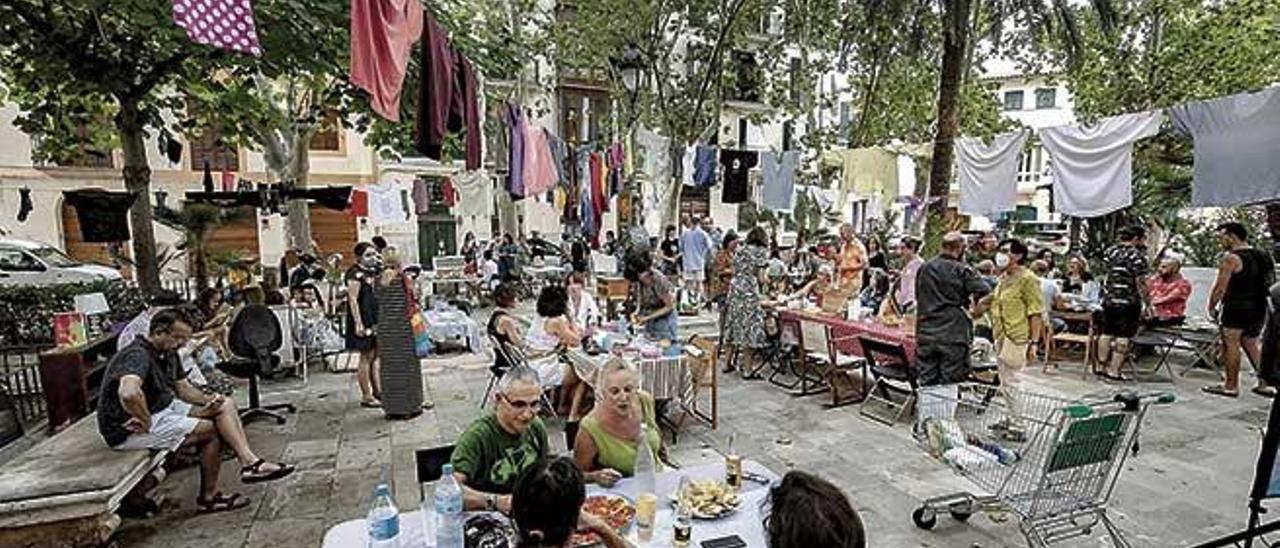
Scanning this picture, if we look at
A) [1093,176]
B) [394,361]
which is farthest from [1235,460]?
[394,361]

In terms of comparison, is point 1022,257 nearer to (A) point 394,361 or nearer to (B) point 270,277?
(A) point 394,361

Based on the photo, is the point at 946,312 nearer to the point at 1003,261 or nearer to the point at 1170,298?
Result: the point at 1003,261

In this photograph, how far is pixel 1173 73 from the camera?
11562 mm

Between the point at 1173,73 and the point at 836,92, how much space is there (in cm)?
1028

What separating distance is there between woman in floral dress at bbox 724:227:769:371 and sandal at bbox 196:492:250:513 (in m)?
4.97

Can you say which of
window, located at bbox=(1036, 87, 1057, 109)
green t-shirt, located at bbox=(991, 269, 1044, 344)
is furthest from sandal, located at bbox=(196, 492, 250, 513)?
window, located at bbox=(1036, 87, 1057, 109)

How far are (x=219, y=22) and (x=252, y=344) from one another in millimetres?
3722

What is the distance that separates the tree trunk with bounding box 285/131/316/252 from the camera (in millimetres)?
13445

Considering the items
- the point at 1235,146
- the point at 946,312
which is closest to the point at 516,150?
the point at 946,312

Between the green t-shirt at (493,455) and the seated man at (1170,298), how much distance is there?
26.4 feet

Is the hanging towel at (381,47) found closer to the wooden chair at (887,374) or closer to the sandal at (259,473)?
the sandal at (259,473)

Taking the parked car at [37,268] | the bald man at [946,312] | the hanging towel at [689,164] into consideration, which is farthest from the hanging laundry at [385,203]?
the bald man at [946,312]

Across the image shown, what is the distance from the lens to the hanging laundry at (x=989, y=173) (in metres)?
8.77

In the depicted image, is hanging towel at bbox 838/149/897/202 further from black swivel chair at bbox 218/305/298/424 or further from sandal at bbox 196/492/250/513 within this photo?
sandal at bbox 196/492/250/513
